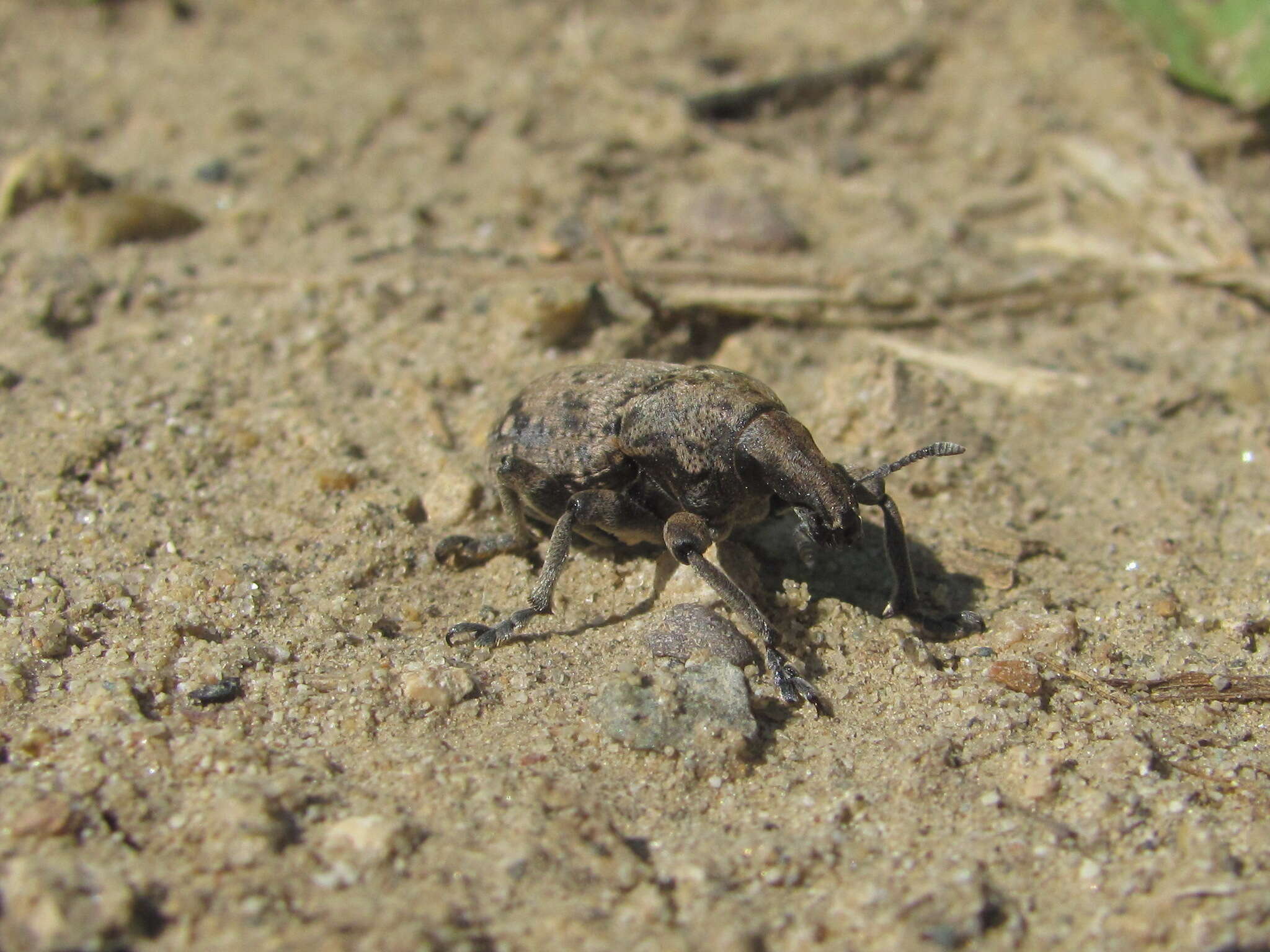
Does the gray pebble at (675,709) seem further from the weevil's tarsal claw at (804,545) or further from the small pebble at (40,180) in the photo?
the small pebble at (40,180)

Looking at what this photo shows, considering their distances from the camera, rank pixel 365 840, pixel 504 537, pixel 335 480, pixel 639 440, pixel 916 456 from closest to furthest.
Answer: pixel 365 840, pixel 916 456, pixel 639 440, pixel 504 537, pixel 335 480

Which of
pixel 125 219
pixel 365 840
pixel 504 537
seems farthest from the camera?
pixel 125 219

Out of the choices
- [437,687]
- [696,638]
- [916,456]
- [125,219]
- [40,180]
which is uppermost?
[40,180]

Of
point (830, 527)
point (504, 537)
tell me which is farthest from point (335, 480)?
point (830, 527)

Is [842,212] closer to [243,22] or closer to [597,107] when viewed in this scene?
[597,107]

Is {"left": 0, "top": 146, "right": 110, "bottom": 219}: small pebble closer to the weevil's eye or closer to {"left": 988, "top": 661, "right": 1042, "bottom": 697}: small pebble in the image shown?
the weevil's eye

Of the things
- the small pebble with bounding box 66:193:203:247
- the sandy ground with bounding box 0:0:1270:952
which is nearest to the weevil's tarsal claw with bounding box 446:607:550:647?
the sandy ground with bounding box 0:0:1270:952

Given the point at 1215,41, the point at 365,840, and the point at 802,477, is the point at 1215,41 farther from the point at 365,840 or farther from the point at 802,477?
the point at 365,840

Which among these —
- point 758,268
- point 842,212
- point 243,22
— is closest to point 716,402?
point 758,268
